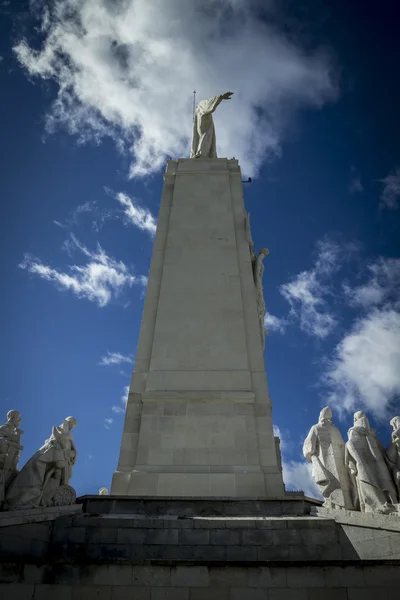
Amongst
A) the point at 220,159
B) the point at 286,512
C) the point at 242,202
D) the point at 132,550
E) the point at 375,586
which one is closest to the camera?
the point at 375,586

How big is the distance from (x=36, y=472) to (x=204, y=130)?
1526 centimetres

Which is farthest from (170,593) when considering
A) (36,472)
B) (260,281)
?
(260,281)

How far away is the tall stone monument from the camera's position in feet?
39.0

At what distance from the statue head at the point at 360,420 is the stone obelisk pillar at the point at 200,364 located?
8.41 feet

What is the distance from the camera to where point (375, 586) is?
709cm

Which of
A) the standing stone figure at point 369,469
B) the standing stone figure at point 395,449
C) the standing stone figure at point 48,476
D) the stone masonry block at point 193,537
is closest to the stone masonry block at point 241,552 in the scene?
the stone masonry block at point 193,537

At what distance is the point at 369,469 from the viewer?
970cm

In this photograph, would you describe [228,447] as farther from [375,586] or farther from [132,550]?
[375,586]

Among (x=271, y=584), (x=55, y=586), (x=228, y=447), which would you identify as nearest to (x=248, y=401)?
(x=228, y=447)

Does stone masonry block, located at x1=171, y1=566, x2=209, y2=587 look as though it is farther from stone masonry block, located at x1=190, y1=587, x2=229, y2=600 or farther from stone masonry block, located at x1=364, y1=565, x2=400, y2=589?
stone masonry block, located at x1=364, y1=565, x2=400, y2=589

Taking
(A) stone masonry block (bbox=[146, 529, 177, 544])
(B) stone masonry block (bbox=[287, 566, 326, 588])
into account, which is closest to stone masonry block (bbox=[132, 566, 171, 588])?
(A) stone masonry block (bbox=[146, 529, 177, 544])

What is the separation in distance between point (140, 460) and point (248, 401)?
3.21m

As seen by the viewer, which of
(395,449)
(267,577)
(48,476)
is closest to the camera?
(267,577)

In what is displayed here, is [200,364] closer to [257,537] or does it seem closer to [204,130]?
[257,537]
